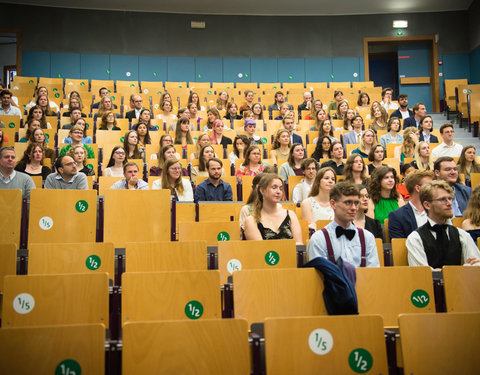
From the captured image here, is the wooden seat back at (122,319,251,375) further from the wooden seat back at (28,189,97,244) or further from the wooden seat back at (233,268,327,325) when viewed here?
the wooden seat back at (28,189,97,244)

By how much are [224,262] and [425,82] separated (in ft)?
27.9

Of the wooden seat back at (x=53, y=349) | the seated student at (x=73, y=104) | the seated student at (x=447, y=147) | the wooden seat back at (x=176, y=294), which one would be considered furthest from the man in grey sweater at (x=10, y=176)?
the seated student at (x=447, y=147)

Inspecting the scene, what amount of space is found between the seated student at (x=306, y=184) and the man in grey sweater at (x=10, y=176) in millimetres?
1840

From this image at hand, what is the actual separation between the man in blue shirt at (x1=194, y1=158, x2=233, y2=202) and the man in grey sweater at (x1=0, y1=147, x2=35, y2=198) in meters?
1.12

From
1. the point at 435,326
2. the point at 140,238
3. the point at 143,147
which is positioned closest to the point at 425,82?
the point at 143,147

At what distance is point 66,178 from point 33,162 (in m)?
0.75

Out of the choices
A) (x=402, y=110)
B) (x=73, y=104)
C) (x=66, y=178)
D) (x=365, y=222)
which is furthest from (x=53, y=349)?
(x=402, y=110)

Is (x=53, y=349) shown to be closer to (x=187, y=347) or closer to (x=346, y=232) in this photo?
(x=187, y=347)

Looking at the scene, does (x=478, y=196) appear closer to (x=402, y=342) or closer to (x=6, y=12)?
(x=402, y=342)

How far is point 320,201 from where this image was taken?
3160mm

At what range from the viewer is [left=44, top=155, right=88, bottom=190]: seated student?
3209 mm

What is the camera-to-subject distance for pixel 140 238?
2809mm

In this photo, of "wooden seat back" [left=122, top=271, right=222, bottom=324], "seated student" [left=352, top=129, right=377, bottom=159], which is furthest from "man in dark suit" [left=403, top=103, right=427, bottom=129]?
"wooden seat back" [left=122, top=271, right=222, bottom=324]

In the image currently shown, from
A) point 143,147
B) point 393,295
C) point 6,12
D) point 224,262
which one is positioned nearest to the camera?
point 393,295
